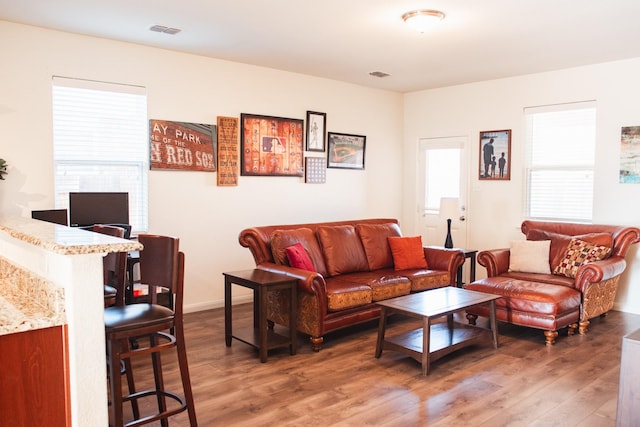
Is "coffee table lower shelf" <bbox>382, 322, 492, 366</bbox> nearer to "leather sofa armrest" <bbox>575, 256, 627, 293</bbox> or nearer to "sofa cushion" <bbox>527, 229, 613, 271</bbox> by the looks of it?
"leather sofa armrest" <bbox>575, 256, 627, 293</bbox>

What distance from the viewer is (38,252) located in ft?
6.14

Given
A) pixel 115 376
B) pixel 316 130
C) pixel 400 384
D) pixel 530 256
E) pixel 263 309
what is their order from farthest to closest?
pixel 316 130, pixel 530 256, pixel 263 309, pixel 400 384, pixel 115 376

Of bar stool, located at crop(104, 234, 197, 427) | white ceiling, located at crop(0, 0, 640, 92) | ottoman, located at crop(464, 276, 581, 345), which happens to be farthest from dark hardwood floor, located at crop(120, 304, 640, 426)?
white ceiling, located at crop(0, 0, 640, 92)

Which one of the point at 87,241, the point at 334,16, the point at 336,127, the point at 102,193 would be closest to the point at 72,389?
the point at 87,241

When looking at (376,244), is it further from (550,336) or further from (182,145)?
(182,145)

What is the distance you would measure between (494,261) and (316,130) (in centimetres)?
269

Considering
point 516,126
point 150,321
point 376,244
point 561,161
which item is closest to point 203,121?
point 376,244

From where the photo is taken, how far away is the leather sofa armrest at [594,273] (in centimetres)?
455

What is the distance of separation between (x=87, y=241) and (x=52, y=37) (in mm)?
3581

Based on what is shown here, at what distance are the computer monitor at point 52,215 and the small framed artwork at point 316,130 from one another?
10.1ft

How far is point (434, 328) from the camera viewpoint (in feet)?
14.4

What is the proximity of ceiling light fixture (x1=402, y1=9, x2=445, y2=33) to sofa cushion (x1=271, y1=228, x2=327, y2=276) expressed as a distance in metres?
2.10

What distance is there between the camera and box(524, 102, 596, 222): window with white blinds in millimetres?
5777

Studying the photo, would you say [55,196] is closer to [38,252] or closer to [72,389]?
[38,252]
